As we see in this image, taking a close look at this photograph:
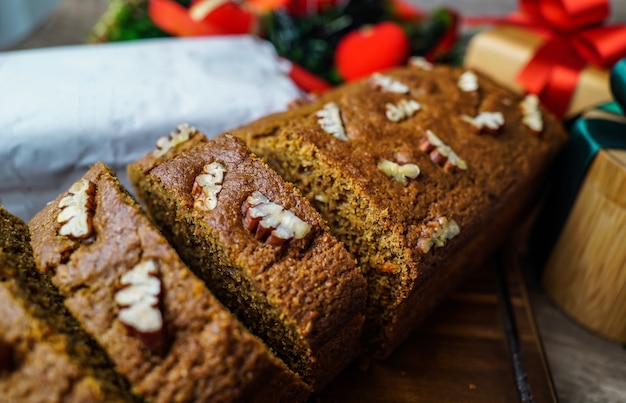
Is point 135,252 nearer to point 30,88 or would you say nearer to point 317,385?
point 317,385

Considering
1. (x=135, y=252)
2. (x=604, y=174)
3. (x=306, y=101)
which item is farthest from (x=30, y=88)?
(x=604, y=174)

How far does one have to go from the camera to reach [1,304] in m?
1.31

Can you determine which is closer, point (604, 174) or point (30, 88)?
point (604, 174)

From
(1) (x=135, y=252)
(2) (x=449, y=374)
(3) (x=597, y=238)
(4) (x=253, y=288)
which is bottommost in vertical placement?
(2) (x=449, y=374)

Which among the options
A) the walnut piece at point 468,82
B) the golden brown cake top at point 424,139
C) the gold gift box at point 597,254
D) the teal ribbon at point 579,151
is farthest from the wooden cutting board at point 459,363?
the walnut piece at point 468,82

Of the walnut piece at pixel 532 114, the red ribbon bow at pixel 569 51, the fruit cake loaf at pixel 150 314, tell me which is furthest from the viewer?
the red ribbon bow at pixel 569 51

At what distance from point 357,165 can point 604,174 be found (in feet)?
3.53

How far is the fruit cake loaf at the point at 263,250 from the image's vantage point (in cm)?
154

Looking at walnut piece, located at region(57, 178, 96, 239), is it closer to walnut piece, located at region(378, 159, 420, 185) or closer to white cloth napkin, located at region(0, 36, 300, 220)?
white cloth napkin, located at region(0, 36, 300, 220)

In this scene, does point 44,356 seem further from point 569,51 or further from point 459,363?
point 569,51

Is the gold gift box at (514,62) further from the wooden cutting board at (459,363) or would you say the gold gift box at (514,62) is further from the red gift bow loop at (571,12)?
the wooden cutting board at (459,363)

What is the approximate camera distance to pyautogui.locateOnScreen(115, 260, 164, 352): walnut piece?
4.28 feet

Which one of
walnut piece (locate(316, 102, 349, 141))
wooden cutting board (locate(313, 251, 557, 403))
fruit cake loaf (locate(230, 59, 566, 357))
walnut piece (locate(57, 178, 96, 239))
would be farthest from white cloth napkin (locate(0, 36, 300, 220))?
wooden cutting board (locate(313, 251, 557, 403))

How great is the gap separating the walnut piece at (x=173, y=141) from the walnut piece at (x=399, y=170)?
0.69m
